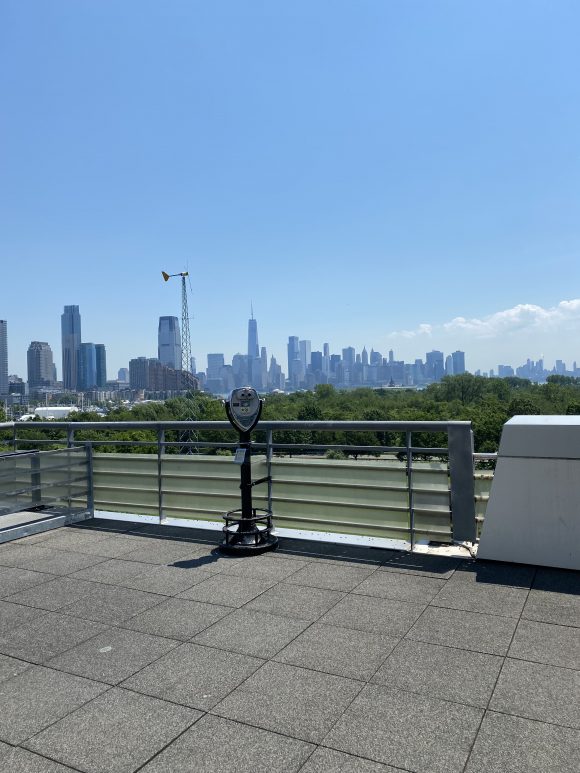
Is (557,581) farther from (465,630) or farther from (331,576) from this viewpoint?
(331,576)

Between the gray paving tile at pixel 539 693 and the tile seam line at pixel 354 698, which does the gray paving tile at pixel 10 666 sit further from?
the gray paving tile at pixel 539 693

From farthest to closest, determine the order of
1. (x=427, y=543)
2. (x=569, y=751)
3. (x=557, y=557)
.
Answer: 1. (x=427, y=543)
2. (x=557, y=557)
3. (x=569, y=751)

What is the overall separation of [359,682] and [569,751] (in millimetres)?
1081

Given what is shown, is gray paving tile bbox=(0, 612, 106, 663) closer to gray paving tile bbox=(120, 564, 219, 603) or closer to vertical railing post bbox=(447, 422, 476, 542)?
gray paving tile bbox=(120, 564, 219, 603)

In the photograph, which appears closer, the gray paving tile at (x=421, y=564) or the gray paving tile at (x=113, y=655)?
the gray paving tile at (x=113, y=655)

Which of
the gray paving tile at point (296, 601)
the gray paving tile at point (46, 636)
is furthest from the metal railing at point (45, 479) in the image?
the gray paving tile at point (296, 601)

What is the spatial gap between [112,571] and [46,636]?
146 centimetres

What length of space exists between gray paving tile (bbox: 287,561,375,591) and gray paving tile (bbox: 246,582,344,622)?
0.44ft

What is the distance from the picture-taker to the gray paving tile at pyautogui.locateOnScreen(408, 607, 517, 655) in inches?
150

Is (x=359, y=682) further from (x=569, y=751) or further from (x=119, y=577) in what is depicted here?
(x=119, y=577)

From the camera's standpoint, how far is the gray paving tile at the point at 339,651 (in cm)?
353

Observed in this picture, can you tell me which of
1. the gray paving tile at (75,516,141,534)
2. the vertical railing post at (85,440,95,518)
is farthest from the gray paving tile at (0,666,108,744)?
the vertical railing post at (85,440,95,518)

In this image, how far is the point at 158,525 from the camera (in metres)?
7.46

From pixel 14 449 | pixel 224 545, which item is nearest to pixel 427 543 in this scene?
pixel 224 545
